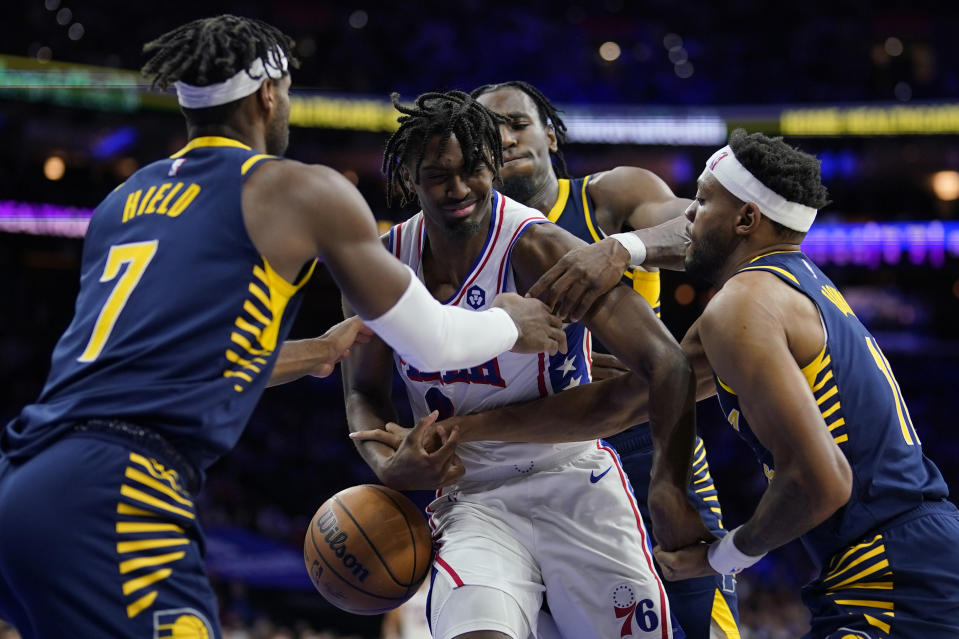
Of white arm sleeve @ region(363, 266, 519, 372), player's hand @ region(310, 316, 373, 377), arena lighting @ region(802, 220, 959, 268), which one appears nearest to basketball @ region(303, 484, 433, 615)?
player's hand @ region(310, 316, 373, 377)

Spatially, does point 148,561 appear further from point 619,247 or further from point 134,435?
point 619,247

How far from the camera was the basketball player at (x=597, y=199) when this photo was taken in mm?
4371

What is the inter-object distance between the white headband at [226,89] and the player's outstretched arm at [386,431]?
1.27 m

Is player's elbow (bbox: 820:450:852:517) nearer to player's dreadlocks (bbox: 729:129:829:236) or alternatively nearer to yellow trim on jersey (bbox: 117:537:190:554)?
player's dreadlocks (bbox: 729:129:829:236)

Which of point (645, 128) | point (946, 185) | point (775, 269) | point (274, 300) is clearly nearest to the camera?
point (274, 300)

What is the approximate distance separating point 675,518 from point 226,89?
1.94 meters

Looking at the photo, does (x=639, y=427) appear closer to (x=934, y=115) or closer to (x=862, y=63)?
(x=934, y=115)

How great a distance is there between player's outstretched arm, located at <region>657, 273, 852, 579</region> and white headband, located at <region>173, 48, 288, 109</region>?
1.50 metres

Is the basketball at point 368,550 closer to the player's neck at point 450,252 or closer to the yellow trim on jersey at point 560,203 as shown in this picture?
the player's neck at point 450,252

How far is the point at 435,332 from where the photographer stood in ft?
9.43

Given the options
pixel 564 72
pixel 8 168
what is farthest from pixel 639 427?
pixel 564 72

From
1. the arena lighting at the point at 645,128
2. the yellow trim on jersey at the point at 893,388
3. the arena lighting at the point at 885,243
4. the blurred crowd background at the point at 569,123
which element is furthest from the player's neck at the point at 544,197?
the arena lighting at the point at 885,243

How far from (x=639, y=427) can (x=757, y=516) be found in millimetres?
1372

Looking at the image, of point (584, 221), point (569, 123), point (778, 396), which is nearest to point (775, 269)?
point (778, 396)
